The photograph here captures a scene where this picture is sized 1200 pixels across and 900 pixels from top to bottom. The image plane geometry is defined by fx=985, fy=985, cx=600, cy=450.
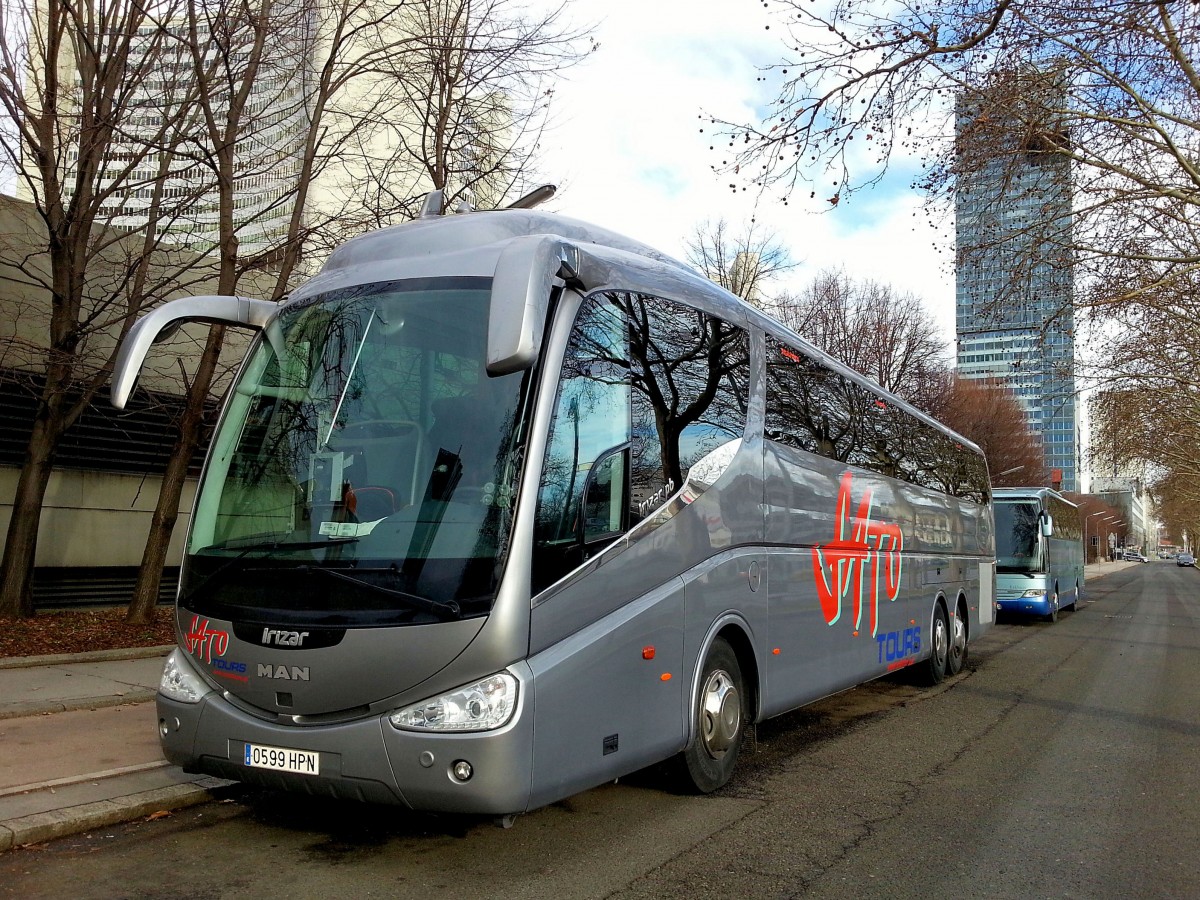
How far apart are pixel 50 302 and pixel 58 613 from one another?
4248 millimetres

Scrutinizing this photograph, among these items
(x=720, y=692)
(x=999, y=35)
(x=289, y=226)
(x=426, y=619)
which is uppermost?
(x=999, y=35)

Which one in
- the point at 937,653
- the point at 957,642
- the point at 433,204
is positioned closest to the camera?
the point at 433,204

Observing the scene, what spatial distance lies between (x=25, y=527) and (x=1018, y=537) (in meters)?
19.8

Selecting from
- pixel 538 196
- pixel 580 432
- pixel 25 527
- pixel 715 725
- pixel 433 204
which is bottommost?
pixel 715 725

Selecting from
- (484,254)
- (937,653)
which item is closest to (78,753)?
(484,254)

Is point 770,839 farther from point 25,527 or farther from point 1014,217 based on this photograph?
point 1014,217

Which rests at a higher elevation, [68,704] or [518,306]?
[518,306]

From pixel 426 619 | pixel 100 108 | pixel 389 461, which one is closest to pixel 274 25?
pixel 100 108

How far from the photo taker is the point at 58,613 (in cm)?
1332

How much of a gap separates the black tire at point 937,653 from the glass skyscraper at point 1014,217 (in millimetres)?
5645

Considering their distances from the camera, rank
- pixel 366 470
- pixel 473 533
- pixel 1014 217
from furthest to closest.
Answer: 1. pixel 1014 217
2. pixel 366 470
3. pixel 473 533

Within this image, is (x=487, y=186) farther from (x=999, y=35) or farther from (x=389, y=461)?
(x=389, y=461)

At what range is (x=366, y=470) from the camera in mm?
4812

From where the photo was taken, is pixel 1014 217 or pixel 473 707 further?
pixel 1014 217
